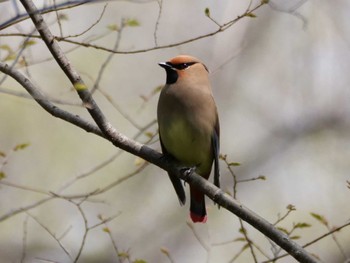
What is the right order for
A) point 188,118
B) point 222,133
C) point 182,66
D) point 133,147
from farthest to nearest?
point 222,133 < point 182,66 < point 188,118 < point 133,147

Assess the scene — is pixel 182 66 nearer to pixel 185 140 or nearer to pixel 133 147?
pixel 185 140

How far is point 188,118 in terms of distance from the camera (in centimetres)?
541

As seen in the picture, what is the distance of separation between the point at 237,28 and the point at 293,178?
203cm

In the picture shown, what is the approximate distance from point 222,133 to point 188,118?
582 centimetres

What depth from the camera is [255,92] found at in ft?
37.7

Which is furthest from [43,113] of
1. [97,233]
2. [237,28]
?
[237,28]

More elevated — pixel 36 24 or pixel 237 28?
pixel 237 28

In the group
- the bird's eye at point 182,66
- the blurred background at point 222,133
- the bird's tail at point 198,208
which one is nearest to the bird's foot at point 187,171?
the bird's tail at point 198,208

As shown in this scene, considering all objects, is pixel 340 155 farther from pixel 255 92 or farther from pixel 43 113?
pixel 43 113

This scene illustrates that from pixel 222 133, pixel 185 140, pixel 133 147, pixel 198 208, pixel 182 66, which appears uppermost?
pixel 222 133

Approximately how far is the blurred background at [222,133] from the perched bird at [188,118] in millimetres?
3657

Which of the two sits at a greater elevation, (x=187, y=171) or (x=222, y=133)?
(x=222, y=133)

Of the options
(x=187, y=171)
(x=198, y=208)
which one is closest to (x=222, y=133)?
(x=198, y=208)

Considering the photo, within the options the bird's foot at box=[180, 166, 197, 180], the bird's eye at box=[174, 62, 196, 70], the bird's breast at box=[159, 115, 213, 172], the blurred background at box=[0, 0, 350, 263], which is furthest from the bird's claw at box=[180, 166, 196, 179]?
the blurred background at box=[0, 0, 350, 263]
